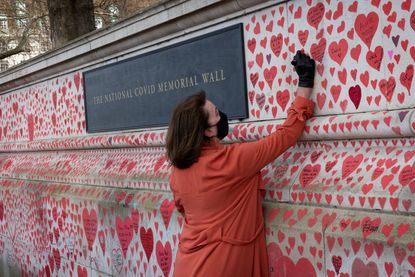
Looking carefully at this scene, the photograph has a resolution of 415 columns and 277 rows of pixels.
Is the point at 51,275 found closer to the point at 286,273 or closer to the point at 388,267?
the point at 286,273

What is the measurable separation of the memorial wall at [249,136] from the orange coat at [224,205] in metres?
0.23

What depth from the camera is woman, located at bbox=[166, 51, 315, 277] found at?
8.65 feet

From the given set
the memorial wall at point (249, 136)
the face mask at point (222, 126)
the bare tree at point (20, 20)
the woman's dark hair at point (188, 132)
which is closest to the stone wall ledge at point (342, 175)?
the memorial wall at point (249, 136)

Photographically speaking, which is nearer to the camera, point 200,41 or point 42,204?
point 200,41

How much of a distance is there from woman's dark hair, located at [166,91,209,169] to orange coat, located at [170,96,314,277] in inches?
2.3

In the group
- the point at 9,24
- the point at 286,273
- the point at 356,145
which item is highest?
the point at 9,24

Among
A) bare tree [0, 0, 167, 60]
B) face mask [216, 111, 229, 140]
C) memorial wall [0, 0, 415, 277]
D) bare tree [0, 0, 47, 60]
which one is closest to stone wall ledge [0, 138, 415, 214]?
memorial wall [0, 0, 415, 277]

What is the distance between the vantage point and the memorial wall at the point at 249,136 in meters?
2.45

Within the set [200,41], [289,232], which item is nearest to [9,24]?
[200,41]

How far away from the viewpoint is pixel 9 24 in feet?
60.5

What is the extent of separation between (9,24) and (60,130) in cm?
1403

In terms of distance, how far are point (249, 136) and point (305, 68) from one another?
2.05 ft

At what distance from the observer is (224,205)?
8.77ft

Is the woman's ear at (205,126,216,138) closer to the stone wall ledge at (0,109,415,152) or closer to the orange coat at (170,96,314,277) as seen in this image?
the orange coat at (170,96,314,277)
